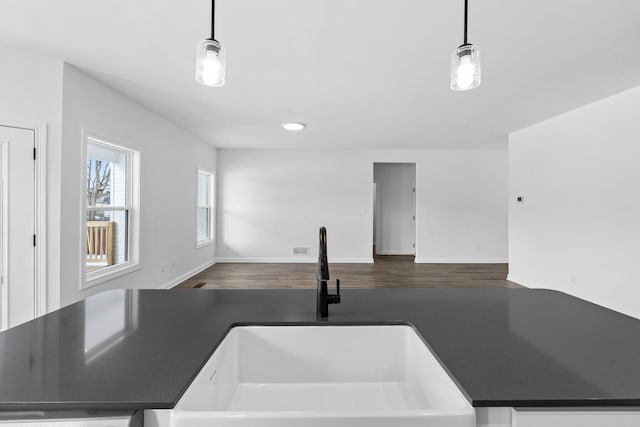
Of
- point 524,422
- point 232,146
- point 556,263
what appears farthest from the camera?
point 232,146

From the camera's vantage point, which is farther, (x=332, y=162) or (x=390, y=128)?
(x=332, y=162)

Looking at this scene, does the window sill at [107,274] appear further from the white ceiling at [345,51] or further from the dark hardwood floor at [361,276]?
the white ceiling at [345,51]

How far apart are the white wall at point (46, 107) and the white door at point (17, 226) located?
11 centimetres

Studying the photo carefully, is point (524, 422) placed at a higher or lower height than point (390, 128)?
lower

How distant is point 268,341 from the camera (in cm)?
103

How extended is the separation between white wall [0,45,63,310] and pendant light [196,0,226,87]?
91.1 inches

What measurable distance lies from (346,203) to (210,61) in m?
6.07

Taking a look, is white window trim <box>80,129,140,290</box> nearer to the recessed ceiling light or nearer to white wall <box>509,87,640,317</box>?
the recessed ceiling light

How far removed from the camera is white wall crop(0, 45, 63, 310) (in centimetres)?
252

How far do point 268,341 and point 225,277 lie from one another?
15.9ft

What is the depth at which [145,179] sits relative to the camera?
13.4ft

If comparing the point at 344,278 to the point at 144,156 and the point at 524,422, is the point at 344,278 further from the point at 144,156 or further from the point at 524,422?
the point at 524,422

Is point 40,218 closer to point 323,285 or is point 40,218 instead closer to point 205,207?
point 323,285

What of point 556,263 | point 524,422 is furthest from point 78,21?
point 556,263
